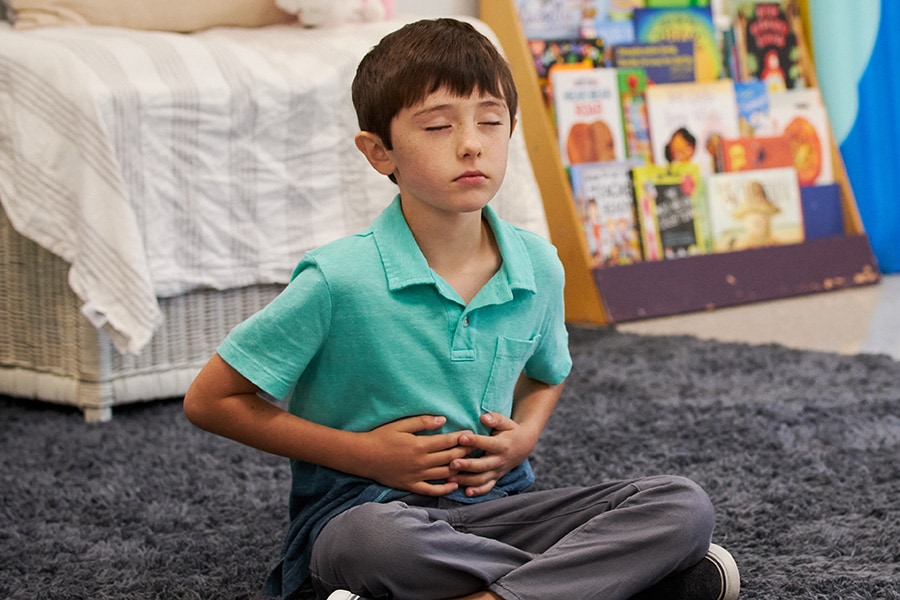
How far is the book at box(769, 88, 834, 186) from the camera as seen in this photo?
116 inches

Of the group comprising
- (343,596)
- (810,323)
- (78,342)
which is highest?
(343,596)

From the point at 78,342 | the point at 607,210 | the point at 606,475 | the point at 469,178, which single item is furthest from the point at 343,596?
the point at 607,210

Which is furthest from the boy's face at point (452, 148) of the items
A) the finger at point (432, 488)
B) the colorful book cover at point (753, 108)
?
the colorful book cover at point (753, 108)

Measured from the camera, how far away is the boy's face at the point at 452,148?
92 centimetres

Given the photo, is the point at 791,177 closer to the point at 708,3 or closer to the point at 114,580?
the point at 708,3

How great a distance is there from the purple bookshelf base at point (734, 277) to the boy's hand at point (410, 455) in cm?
155

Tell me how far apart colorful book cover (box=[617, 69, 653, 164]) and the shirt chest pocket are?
175 cm

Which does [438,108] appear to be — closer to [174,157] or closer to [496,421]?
[496,421]

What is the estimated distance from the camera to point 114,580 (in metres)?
1.06

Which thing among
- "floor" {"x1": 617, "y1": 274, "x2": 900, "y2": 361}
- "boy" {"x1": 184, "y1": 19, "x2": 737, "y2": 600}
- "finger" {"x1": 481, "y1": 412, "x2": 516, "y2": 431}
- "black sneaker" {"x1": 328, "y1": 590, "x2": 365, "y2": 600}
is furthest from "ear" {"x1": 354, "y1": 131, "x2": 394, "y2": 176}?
"floor" {"x1": 617, "y1": 274, "x2": 900, "y2": 361}

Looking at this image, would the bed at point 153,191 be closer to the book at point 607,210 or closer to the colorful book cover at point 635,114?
the book at point 607,210

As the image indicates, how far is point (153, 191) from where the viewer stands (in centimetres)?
171

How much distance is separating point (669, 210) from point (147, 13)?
130 cm

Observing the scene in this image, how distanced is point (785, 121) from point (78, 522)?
7.37ft
